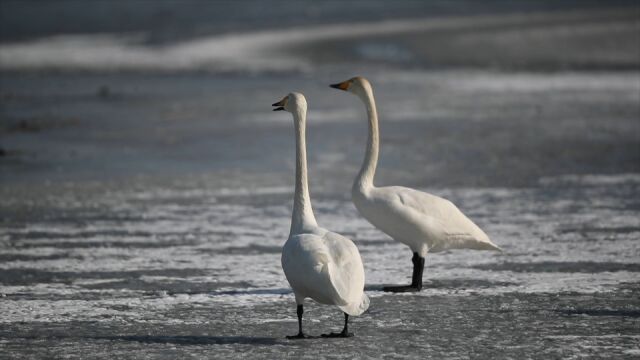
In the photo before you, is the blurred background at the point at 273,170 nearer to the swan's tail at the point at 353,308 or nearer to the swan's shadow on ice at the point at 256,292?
the swan's shadow on ice at the point at 256,292

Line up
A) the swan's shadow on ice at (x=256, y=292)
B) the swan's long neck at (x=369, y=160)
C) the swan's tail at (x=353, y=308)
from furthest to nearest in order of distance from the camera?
the swan's long neck at (x=369, y=160) < the swan's shadow on ice at (x=256, y=292) < the swan's tail at (x=353, y=308)

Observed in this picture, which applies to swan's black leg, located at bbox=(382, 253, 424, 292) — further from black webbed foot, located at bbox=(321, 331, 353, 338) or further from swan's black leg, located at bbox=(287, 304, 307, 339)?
swan's black leg, located at bbox=(287, 304, 307, 339)

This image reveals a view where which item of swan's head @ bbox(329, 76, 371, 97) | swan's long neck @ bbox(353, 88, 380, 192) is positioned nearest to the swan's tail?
swan's long neck @ bbox(353, 88, 380, 192)

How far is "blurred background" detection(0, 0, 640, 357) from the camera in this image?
8.09 m

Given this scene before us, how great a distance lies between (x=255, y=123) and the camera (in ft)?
63.1

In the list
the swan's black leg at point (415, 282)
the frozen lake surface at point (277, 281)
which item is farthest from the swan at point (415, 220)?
the frozen lake surface at point (277, 281)

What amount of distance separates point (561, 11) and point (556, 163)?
1444 inches

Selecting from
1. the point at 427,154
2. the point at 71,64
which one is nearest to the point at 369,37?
the point at 71,64

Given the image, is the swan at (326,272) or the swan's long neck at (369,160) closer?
the swan at (326,272)

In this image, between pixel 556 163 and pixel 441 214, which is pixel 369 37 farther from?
pixel 441 214

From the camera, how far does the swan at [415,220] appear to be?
8086 millimetres

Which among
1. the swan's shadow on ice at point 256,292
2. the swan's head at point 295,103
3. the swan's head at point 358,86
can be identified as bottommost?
the swan's shadow on ice at point 256,292

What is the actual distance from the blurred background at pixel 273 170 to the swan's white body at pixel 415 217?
12.2 inches

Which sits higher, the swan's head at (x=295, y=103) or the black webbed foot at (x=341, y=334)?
the swan's head at (x=295, y=103)
